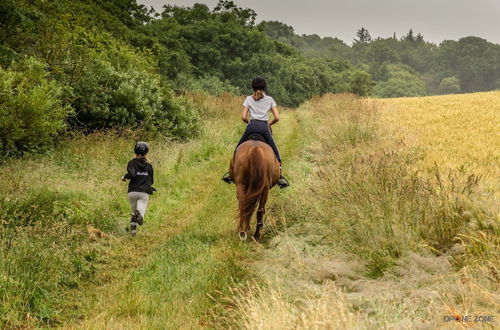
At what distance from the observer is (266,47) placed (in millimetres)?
51500

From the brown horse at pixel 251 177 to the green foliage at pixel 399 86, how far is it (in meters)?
83.1

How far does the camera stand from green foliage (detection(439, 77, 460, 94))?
110 metres

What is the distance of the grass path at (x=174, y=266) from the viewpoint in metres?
4.85

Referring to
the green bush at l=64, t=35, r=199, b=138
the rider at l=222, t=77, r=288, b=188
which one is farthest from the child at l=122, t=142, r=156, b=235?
the green bush at l=64, t=35, r=199, b=138

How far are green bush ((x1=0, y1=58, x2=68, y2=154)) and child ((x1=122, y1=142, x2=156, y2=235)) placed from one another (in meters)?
3.57

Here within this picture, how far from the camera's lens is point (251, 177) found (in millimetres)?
7441

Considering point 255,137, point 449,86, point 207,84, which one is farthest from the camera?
point 449,86

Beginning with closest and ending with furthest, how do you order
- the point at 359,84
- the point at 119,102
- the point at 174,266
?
the point at 174,266 < the point at 119,102 < the point at 359,84

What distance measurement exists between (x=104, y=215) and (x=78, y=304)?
129 inches

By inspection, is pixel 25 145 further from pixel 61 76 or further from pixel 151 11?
pixel 151 11

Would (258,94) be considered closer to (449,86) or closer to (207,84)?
(207,84)

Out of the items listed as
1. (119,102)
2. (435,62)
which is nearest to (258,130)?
(119,102)

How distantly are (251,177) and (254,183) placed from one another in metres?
0.12

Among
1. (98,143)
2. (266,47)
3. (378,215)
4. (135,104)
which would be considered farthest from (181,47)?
(378,215)
